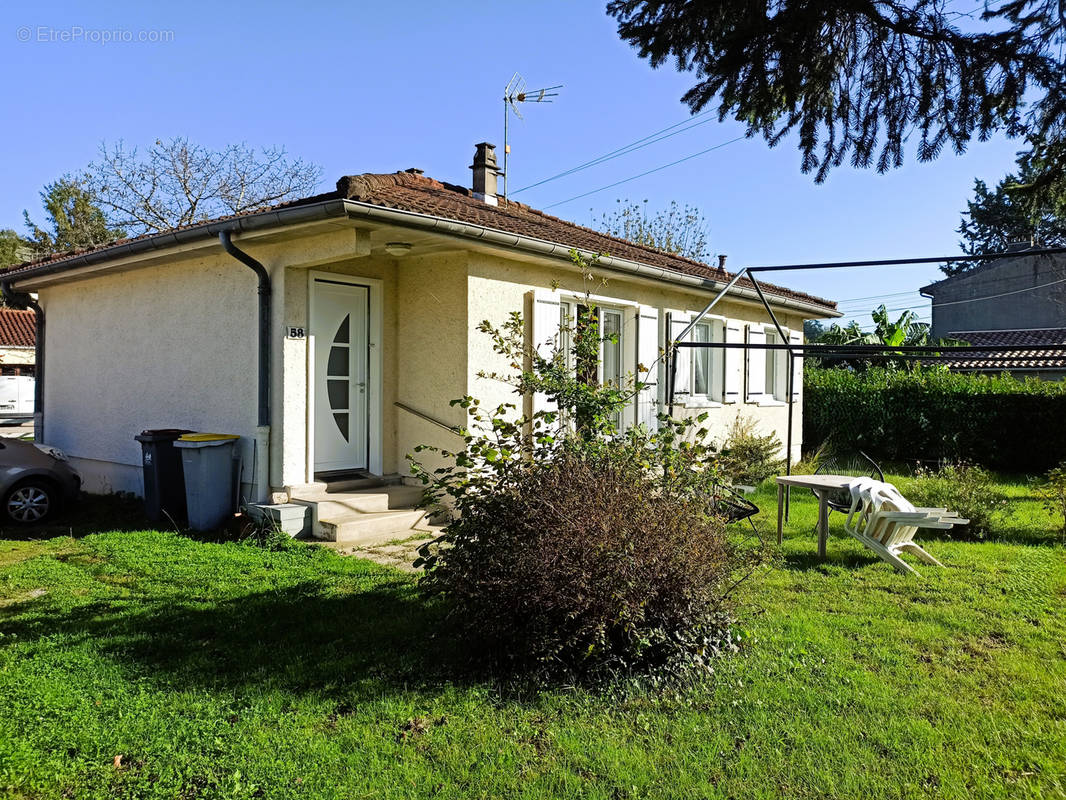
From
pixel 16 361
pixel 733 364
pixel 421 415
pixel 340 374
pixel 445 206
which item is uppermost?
pixel 445 206

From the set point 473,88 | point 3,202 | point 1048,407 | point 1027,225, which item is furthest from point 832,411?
point 3,202

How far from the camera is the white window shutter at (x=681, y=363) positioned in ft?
37.7

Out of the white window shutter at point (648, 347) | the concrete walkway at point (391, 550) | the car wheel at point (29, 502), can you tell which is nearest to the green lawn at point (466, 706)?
the concrete walkway at point (391, 550)

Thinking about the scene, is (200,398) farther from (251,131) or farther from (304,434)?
(251,131)

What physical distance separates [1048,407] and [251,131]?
87.5 ft

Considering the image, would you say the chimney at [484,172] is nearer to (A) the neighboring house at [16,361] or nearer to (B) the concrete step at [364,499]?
(B) the concrete step at [364,499]

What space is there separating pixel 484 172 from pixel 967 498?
8.11m

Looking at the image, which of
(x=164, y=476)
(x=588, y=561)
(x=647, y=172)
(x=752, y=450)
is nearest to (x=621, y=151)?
(x=647, y=172)

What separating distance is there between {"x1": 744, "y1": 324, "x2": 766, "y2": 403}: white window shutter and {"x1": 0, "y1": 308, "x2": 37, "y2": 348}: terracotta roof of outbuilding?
95.4 feet

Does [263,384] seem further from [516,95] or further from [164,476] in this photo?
[516,95]

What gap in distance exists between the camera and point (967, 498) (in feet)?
26.2

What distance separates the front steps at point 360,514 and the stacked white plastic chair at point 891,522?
4.20 m

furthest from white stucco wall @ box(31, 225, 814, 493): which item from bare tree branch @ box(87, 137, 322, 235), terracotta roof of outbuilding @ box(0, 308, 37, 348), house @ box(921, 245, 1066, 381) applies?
terracotta roof of outbuilding @ box(0, 308, 37, 348)

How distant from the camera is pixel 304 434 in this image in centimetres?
780
